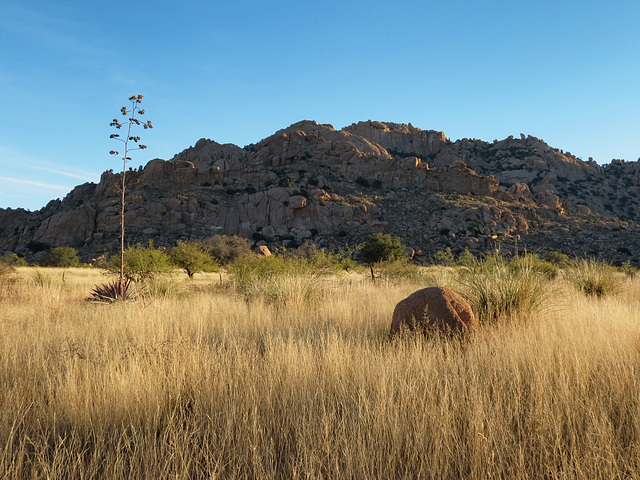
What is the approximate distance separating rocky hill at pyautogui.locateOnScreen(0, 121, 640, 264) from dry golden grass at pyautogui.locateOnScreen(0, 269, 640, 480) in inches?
1556

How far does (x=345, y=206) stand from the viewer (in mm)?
63188

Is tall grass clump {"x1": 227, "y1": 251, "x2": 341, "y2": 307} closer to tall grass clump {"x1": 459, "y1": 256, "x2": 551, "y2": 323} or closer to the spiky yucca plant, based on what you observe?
the spiky yucca plant

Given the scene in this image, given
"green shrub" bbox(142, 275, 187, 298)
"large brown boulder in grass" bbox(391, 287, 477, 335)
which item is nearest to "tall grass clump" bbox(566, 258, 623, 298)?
"large brown boulder in grass" bbox(391, 287, 477, 335)

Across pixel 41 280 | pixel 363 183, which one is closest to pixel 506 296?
pixel 41 280

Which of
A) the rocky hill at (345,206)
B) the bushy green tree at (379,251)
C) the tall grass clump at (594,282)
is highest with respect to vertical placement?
the rocky hill at (345,206)

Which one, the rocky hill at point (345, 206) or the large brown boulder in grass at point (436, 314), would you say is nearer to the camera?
the large brown boulder in grass at point (436, 314)

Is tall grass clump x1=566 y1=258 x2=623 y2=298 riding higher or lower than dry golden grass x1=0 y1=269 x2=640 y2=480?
higher

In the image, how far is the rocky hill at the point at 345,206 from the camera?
53.1m

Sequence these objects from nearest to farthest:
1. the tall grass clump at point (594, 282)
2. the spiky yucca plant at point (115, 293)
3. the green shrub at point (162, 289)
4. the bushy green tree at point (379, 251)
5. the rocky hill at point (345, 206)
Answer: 1. the spiky yucca plant at point (115, 293)
2. the tall grass clump at point (594, 282)
3. the green shrub at point (162, 289)
4. the bushy green tree at point (379, 251)
5. the rocky hill at point (345, 206)

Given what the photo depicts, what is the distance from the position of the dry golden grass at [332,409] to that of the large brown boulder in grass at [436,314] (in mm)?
323

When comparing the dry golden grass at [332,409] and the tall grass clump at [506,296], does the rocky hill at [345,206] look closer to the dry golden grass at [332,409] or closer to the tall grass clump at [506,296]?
the tall grass clump at [506,296]

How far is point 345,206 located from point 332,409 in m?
60.8

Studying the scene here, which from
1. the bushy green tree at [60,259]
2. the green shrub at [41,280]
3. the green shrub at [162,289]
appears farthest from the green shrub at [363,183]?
the green shrub at [162,289]

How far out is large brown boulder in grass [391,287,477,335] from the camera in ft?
16.2
